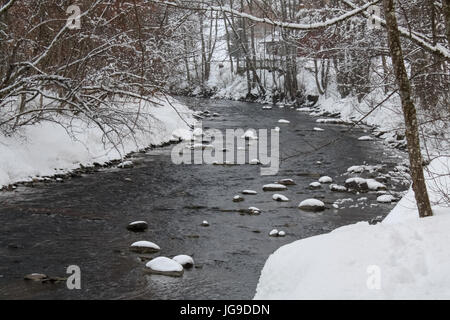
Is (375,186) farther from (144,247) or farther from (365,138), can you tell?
(365,138)

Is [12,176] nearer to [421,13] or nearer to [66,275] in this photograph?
[66,275]

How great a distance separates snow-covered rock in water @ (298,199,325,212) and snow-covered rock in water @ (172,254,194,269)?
382 centimetres

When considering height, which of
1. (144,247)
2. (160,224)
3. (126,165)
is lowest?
(144,247)

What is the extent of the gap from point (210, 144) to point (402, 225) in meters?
14.5

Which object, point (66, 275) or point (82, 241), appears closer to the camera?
point (66, 275)

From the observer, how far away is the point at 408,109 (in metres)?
5.29

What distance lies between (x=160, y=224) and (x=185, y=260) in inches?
89.2

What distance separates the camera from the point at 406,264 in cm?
442

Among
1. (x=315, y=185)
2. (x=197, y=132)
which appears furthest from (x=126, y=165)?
(x=197, y=132)

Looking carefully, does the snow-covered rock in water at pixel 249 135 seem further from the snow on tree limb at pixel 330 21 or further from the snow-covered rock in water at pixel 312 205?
the snow on tree limb at pixel 330 21

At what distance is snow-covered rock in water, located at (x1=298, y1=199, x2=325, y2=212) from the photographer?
1085 centimetres

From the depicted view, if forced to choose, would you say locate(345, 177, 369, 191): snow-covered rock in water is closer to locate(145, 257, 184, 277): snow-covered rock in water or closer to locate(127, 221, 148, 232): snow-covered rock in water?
locate(127, 221, 148, 232): snow-covered rock in water

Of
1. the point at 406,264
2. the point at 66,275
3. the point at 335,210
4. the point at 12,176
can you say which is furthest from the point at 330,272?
the point at 12,176

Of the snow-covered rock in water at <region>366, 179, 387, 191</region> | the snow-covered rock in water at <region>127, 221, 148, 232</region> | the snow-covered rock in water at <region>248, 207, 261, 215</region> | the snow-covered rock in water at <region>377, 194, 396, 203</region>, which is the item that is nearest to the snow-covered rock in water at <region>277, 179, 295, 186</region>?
the snow-covered rock in water at <region>366, 179, 387, 191</region>
